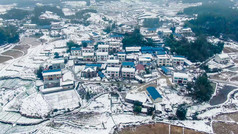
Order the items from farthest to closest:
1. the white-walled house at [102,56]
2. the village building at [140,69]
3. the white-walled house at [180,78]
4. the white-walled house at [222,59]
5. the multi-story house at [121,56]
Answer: the white-walled house at [102,56] → the multi-story house at [121,56] → the white-walled house at [222,59] → the village building at [140,69] → the white-walled house at [180,78]

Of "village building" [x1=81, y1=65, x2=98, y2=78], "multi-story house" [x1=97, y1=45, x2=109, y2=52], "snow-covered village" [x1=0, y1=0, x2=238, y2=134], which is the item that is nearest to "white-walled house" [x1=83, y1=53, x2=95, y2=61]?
"snow-covered village" [x1=0, y1=0, x2=238, y2=134]

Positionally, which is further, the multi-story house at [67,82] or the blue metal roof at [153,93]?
the multi-story house at [67,82]

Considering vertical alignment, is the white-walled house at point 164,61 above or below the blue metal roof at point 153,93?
above

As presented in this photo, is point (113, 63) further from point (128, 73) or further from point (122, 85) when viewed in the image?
point (122, 85)

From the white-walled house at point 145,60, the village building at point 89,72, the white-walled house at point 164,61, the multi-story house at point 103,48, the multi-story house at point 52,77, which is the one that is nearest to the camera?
the multi-story house at point 52,77

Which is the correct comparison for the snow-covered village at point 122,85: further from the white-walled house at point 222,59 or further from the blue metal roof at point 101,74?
the white-walled house at point 222,59

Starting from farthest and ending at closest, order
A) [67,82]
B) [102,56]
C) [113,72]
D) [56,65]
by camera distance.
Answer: [102,56]
[56,65]
[113,72]
[67,82]

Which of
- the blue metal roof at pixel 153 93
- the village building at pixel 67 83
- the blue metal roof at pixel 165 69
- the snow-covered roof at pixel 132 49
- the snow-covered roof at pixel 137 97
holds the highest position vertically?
the snow-covered roof at pixel 132 49

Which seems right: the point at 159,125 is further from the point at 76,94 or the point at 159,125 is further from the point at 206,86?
the point at 76,94

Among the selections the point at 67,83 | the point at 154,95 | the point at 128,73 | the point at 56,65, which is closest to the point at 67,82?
the point at 67,83

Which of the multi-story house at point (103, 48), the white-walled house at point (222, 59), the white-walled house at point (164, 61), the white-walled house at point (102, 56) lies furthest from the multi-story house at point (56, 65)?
the white-walled house at point (222, 59)

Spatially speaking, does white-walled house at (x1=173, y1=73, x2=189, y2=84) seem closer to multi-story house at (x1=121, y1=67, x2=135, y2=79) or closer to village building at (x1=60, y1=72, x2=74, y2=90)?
multi-story house at (x1=121, y1=67, x2=135, y2=79)
